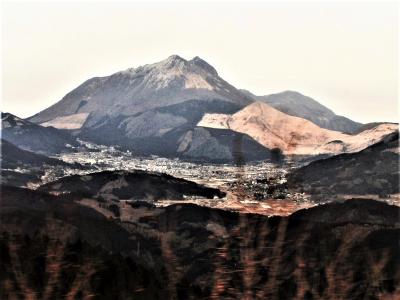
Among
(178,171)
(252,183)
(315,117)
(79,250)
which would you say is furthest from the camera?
(315,117)

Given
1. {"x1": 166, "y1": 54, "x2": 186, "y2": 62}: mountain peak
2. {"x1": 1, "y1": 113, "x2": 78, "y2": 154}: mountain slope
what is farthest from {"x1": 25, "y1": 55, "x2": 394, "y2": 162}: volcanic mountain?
{"x1": 1, "y1": 113, "x2": 78, "y2": 154}: mountain slope

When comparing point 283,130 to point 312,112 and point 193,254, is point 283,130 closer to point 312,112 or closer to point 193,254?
point 312,112

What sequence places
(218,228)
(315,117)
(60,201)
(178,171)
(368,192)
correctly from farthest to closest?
(315,117) → (178,171) → (368,192) → (60,201) → (218,228)

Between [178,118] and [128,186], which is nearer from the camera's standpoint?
[128,186]

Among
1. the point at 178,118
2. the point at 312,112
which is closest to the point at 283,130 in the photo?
the point at 178,118

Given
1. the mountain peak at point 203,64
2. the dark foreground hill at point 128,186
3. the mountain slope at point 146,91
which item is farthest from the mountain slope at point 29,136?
the mountain peak at point 203,64

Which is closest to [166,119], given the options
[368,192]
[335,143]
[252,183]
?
[335,143]

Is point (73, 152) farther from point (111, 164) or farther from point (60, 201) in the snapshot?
point (60, 201)

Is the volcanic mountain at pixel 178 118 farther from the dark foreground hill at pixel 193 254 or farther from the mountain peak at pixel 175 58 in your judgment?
the dark foreground hill at pixel 193 254
